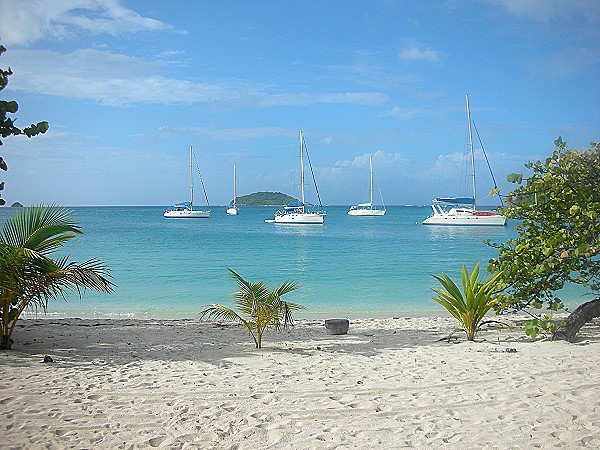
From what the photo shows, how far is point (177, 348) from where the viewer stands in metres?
7.79

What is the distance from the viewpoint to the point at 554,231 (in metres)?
7.93

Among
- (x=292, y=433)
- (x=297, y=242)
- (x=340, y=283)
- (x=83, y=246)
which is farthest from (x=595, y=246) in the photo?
(x=83, y=246)

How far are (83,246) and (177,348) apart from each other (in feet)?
111

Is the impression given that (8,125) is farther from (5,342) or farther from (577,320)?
(577,320)

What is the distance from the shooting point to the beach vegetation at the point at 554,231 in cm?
764

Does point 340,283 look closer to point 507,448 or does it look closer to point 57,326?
point 57,326

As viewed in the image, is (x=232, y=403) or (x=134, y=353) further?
(x=134, y=353)

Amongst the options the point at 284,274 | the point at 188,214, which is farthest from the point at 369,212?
the point at 284,274

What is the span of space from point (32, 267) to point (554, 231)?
694 centimetres

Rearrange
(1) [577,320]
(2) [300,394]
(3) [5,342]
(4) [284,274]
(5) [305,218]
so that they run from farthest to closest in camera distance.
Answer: (5) [305,218] < (4) [284,274] < (1) [577,320] < (3) [5,342] < (2) [300,394]

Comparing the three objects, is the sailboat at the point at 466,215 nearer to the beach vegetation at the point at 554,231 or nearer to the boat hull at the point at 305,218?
the boat hull at the point at 305,218

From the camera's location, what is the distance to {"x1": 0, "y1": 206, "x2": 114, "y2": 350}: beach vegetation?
22.4 ft

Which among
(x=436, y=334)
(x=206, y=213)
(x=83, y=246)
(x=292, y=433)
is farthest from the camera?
(x=206, y=213)

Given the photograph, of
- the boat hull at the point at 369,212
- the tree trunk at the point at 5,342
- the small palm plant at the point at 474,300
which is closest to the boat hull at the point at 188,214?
the boat hull at the point at 369,212
